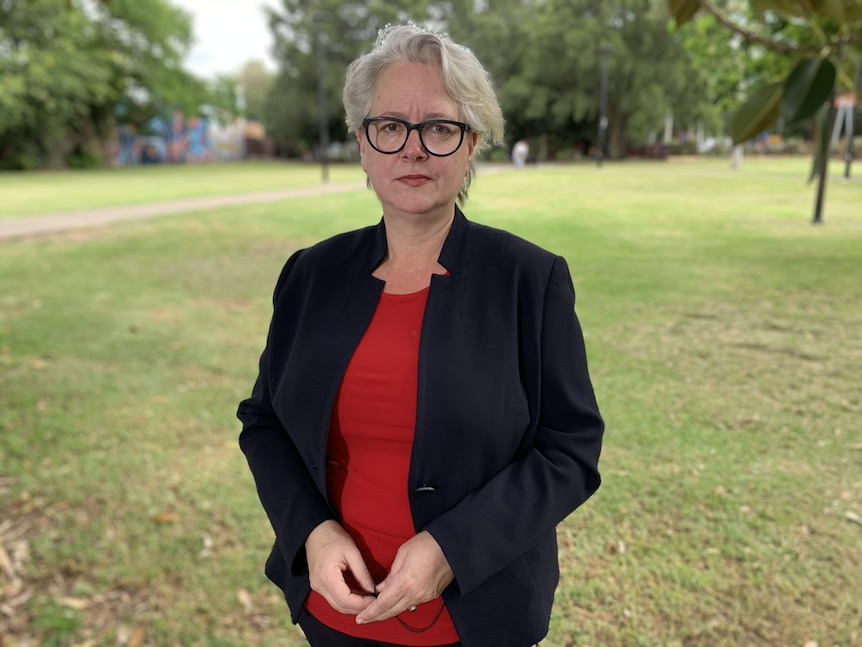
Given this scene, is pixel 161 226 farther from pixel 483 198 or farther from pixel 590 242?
pixel 590 242

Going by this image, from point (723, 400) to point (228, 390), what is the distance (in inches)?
132

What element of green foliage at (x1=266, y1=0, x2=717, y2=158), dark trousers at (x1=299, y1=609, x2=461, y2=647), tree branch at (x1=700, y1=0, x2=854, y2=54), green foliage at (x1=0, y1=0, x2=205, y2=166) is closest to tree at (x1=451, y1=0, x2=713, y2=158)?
green foliage at (x1=266, y1=0, x2=717, y2=158)

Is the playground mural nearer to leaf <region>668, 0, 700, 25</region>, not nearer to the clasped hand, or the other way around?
leaf <region>668, 0, 700, 25</region>

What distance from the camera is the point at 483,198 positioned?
14.6 metres

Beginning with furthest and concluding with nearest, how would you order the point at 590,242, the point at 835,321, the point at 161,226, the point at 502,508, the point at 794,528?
the point at 161,226
the point at 590,242
the point at 835,321
the point at 794,528
the point at 502,508

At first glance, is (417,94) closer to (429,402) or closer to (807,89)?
(429,402)

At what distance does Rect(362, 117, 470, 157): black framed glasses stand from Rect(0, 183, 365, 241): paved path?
39.3 ft

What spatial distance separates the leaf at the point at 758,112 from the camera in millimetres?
1539

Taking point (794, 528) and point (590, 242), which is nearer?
point (794, 528)

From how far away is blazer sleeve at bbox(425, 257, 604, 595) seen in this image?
1.26 meters

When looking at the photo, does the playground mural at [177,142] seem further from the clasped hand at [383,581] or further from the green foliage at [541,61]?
the clasped hand at [383,581]

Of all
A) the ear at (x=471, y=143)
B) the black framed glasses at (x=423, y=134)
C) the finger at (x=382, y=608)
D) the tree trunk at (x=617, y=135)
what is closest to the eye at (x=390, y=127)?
the black framed glasses at (x=423, y=134)

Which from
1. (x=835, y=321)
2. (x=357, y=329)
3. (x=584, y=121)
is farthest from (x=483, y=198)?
(x=584, y=121)

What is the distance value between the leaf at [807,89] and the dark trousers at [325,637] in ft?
4.45
